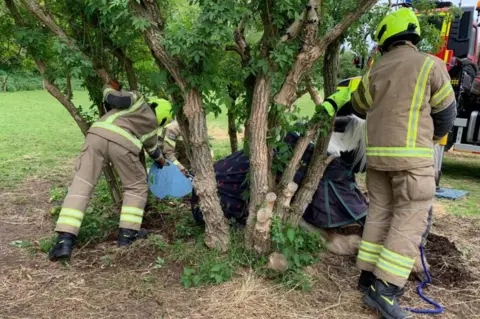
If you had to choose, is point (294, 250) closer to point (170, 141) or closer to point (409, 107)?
point (409, 107)

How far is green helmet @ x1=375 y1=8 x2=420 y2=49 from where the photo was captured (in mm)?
2766

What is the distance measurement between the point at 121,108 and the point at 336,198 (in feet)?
6.25

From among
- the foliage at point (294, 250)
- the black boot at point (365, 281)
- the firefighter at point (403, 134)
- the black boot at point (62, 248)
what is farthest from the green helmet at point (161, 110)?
the black boot at point (365, 281)

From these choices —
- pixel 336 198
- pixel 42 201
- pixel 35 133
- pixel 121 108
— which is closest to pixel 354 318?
pixel 336 198

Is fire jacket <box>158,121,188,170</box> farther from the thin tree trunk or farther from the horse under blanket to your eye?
the thin tree trunk

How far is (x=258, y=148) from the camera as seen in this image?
304 centimetres

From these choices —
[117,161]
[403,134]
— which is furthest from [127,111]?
[403,134]

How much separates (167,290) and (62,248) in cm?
94

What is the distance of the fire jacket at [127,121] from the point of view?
139 inches

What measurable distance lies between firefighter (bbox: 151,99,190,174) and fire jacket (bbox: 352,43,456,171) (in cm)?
158

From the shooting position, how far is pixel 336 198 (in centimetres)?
351

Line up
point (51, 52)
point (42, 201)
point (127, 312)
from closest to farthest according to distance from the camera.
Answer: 1. point (127, 312)
2. point (51, 52)
3. point (42, 201)

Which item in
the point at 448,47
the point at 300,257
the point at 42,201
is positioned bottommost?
the point at 42,201

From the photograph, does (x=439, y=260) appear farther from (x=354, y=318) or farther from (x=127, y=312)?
(x=127, y=312)
